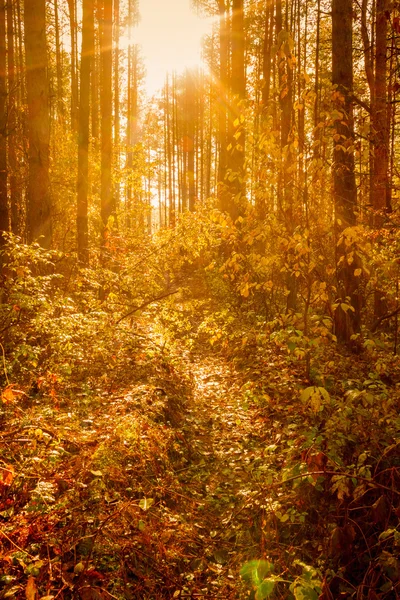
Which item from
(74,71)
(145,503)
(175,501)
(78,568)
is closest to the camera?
(78,568)

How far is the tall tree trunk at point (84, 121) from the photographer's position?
10.3 metres

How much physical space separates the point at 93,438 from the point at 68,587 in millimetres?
1665

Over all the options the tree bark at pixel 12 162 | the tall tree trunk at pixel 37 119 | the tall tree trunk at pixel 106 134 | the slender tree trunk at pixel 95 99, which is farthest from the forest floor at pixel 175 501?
the slender tree trunk at pixel 95 99

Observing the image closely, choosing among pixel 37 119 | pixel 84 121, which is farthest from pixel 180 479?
pixel 84 121

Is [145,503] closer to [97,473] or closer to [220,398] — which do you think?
[97,473]

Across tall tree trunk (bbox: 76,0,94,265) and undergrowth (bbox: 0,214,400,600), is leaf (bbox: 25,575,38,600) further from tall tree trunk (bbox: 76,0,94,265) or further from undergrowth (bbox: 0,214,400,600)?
tall tree trunk (bbox: 76,0,94,265)

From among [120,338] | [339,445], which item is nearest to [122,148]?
[120,338]

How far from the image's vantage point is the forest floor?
2.96 m

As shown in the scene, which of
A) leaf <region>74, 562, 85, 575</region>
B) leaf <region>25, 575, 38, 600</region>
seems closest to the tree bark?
leaf <region>74, 562, 85, 575</region>

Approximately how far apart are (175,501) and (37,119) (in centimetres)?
658

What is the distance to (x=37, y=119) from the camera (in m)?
7.43

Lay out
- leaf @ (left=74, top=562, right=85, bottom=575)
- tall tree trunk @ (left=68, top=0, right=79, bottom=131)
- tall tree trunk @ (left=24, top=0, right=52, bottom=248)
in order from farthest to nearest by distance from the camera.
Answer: tall tree trunk @ (left=68, top=0, right=79, bottom=131)
tall tree trunk @ (left=24, top=0, right=52, bottom=248)
leaf @ (left=74, top=562, right=85, bottom=575)

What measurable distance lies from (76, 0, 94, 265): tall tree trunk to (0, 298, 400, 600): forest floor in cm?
575

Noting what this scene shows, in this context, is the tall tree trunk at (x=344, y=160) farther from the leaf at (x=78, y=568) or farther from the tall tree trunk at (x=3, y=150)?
the tall tree trunk at (x=3, y=150)
